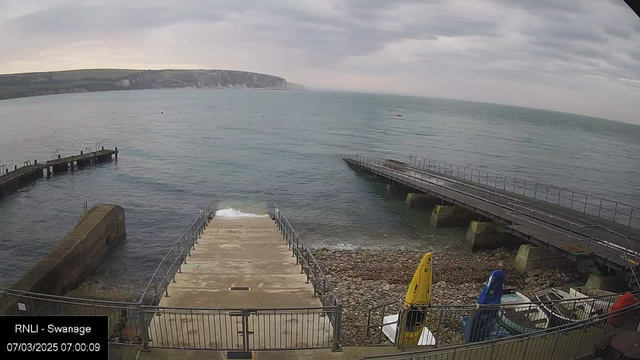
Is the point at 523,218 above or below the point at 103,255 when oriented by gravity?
above

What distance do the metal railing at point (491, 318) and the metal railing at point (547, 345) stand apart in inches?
22.6

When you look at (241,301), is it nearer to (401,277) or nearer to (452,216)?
(401,277)

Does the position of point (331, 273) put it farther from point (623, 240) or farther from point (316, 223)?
point (623, 240)

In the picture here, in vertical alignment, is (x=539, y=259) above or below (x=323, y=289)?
below

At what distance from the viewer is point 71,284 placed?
19422 mm

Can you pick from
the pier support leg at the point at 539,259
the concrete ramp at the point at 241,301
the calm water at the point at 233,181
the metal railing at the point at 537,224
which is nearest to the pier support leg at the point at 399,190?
the calm water at the point at 233,181

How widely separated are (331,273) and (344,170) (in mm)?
32102

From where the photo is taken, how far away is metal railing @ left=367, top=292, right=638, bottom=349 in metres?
9.28

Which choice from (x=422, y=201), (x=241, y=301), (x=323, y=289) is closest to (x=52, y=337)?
(x=241, y=301)

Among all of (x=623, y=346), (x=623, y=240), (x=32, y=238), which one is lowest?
(x=32, y=238)

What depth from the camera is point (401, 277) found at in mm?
19984

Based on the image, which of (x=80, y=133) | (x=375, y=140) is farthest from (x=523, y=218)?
(x=80, y=133)

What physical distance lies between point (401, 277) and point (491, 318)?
1007 cm

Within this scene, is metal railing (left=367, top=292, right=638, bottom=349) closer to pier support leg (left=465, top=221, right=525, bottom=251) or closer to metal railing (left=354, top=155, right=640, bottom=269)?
metal railing (left=354, top=155, right=640, bottom=269)
